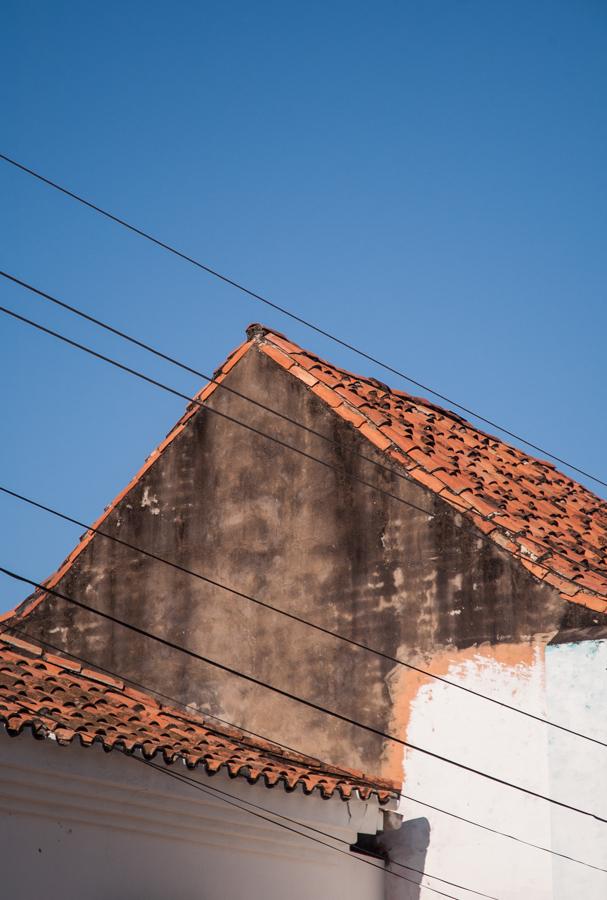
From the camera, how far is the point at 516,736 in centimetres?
1152

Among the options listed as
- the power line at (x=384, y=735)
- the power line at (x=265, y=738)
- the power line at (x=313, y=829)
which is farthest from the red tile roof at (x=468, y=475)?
the power line at (x=313, y=829)

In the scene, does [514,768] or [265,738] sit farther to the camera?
[265,738]

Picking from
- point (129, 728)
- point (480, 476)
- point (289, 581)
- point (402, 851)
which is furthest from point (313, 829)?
point (480, 476)

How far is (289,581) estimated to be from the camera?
13344 mm

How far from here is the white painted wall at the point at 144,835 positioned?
8547 millimetres

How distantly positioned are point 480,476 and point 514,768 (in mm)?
3450

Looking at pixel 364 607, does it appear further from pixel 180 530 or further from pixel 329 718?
pixel 180 530

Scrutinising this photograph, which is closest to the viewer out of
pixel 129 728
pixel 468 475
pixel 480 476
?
pixel 129 728

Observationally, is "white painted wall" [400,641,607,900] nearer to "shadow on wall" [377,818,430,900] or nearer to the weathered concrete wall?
"shadow on wall" [377,818,430,900]

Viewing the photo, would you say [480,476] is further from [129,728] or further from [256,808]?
[129,728]

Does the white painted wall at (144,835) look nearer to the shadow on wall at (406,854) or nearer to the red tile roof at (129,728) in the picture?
the red tile roof at (129,728)

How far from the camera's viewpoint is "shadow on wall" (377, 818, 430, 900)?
1177cm

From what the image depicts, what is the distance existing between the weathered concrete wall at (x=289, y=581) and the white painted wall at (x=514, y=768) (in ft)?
0.75

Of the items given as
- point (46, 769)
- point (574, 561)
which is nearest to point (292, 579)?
point (574, 561)
